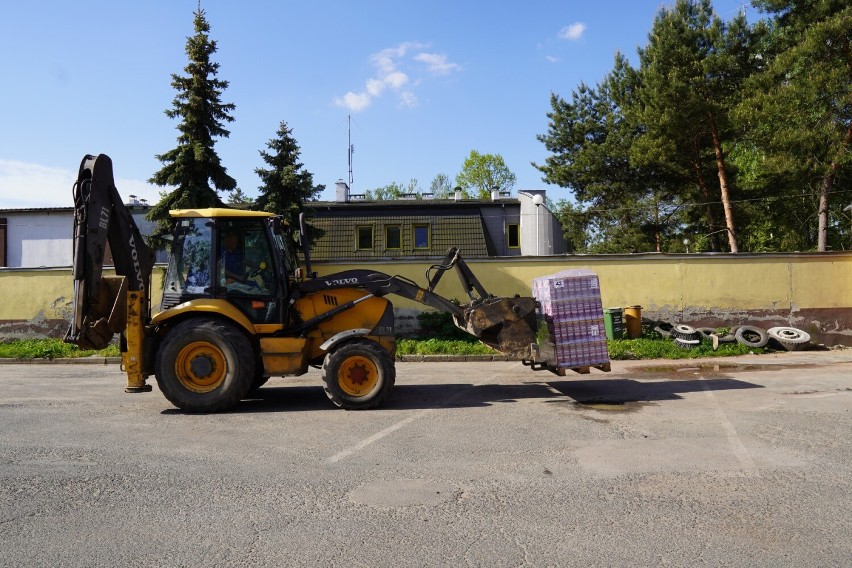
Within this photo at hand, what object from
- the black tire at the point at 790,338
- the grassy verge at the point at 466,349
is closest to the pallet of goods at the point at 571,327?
the grassy verge at the point at 466,349

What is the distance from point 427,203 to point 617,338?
13.6 meters

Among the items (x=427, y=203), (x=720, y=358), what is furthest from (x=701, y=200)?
(x=720, y=358)

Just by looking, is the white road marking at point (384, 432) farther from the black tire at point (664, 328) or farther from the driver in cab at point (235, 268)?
the black tire at point (664, 328)

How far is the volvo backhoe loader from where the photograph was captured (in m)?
8.24

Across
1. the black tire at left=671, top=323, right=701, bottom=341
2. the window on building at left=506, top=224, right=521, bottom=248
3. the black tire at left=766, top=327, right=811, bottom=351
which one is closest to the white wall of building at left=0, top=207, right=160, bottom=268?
the window on building at left=506, top=224, right=521, bottom=248

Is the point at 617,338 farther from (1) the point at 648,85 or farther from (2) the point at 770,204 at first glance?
(2) the point at 770,204

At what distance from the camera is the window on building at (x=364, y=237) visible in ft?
91.6

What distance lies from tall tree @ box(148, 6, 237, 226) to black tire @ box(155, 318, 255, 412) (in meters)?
10.7

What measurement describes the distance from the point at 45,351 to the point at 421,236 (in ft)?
52.0

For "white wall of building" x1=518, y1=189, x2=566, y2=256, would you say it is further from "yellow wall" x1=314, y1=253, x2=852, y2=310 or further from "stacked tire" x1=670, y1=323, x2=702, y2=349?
"stacked tire" x1=670, y1=323, x2=702, y2=349

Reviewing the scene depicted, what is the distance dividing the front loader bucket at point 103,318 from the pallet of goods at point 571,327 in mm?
6033

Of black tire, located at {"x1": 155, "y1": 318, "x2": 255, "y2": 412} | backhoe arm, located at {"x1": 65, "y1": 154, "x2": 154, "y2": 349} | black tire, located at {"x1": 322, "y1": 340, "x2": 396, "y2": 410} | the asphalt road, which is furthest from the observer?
black tire, located at {"x1": 322, "y1": 340, "x2": 396, "y2": 410}

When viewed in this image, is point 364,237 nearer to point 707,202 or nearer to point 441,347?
point 441,347

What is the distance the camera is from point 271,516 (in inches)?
175
